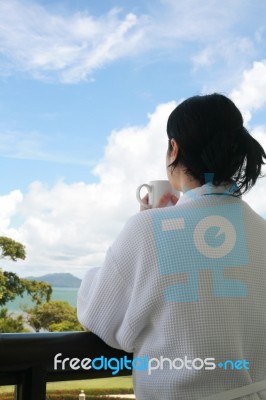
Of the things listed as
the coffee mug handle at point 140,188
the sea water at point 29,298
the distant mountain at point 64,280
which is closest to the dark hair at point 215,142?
the coffee mug handle at point 140,188

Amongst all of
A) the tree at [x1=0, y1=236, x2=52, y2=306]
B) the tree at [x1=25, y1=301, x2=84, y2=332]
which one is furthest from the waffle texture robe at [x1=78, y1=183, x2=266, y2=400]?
the tree at [x1=0, y1=236, x2=52, y2=306]

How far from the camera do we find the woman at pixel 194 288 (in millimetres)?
751

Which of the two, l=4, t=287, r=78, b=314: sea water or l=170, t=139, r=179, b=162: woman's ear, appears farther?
l=4, t=287, r=78, b=314: sea water

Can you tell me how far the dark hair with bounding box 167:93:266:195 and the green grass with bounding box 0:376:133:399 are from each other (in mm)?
404

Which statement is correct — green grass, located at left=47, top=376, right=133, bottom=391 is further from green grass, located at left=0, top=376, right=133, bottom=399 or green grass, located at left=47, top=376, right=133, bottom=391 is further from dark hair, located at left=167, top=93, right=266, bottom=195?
dark hair, located at left=167, top=93, right=266, bottom=195

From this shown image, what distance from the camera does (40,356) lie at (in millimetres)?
800

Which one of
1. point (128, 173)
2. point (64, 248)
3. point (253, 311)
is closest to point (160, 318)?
point (253, 311)

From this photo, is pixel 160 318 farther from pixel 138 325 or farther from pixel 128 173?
pixel 128 173

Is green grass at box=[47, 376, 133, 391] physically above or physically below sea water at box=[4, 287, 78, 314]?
below

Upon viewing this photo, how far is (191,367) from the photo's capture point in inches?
29.1

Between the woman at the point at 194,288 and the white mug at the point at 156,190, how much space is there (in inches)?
4.4

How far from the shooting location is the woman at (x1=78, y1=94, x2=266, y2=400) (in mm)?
751

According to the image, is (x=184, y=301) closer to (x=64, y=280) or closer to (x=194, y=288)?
(x=194, y=288)

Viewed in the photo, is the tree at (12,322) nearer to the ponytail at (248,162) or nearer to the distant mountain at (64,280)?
the distant mountain at (64,280)
